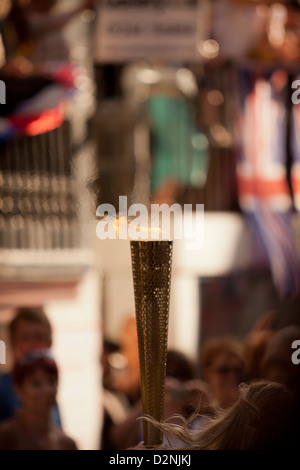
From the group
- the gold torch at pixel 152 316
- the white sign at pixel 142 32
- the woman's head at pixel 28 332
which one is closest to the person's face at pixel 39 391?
the woman's head at pixel 28 332

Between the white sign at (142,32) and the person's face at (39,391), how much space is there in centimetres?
61

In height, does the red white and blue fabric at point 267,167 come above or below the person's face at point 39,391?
above

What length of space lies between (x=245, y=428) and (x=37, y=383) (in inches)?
17.9

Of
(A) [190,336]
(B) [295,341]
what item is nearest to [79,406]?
(A) [190,336]

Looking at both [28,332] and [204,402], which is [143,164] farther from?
[204,402]

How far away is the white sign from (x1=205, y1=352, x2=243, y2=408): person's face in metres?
0.61

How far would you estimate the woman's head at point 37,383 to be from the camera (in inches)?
36.4

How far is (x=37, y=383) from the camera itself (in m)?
0.95

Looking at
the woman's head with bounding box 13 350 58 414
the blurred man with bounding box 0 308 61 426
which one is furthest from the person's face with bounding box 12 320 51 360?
the woman's head with bounding box 13 350 58 414

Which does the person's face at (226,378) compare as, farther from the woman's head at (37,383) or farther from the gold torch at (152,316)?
the woman's head at (37,383)

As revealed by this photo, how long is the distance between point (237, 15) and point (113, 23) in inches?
17.6

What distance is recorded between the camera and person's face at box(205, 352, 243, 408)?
0.63 m

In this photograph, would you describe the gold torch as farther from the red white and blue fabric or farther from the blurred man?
the red white and blue fabric

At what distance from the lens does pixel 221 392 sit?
2.27 ft
